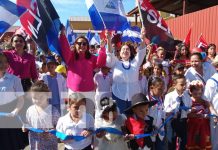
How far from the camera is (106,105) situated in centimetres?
452

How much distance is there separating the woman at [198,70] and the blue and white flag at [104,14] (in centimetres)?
166

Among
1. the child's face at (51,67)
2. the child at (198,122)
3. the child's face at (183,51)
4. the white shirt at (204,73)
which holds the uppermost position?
the child's face at (183,51)

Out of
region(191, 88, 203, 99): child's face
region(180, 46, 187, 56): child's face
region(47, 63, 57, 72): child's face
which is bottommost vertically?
region(191, 88, 203, 99): child's face

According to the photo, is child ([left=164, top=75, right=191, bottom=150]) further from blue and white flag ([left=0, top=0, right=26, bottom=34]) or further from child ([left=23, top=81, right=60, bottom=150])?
blue and white flag ([left=0, top=0, right=26, bottom=34])

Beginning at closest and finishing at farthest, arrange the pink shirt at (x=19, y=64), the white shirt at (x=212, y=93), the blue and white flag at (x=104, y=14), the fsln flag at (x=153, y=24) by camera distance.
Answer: the white shirt at (x=212, y=93) → the pink shirt at (x=19, y=64) → the blue and white flag at (x=104, y=14) → the fsln flag at (x=153, y=24)

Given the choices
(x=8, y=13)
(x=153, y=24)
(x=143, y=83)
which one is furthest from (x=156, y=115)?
(x=153, y=24)

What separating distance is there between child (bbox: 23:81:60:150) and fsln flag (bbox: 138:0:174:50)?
3095 mm

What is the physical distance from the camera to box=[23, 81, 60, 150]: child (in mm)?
4258

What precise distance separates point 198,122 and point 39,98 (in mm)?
2177

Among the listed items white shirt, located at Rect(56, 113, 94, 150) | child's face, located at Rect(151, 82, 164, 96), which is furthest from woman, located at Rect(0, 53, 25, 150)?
child's face, located at Rect(151, 82, 164, 96)

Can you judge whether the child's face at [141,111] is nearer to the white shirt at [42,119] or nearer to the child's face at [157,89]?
the child's face at [157,89]

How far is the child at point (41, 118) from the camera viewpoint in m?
4.26

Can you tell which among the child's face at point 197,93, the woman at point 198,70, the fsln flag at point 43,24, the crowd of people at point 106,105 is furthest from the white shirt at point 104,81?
the child's face at point 197,93

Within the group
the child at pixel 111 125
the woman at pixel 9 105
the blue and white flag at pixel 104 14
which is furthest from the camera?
the blue and white flag at pixel 104 14
